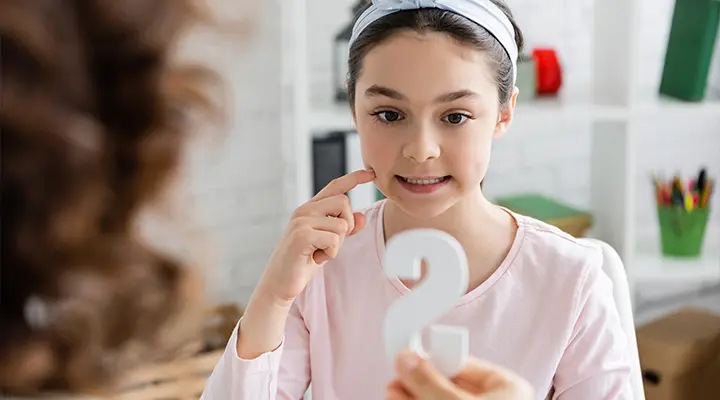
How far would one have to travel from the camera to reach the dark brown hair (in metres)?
0.98

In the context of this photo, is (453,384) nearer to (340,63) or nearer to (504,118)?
(504,118)

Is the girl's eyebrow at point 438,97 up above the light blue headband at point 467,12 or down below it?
below

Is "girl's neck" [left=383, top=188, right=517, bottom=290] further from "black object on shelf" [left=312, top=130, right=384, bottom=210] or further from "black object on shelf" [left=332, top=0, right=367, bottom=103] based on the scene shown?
"black object on shelf" [left=332, top=0, right=367, bottom=103]

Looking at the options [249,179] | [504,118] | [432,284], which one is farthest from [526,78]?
[432,284]

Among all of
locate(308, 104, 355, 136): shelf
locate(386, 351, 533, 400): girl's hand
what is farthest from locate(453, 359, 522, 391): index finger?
locate(308, 104, 355, 136): shelf

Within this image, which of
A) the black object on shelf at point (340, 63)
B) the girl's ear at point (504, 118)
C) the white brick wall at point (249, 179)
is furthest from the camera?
the white brick wall at point (249, 179)

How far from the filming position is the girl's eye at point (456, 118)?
99cm

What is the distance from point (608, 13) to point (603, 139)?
293 millimetres

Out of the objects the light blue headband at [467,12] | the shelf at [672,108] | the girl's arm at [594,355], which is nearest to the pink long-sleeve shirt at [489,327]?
the girl's arm at [594,355]

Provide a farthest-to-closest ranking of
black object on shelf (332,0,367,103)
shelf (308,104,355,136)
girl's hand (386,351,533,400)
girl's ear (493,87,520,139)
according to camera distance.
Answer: black object on shelf (332,0,367,103)
shelf (308,104,355,136)
girl's ear (493,87,520,139)
girl's hand (386,351,533,400)

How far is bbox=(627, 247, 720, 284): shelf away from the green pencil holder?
2 centimetres

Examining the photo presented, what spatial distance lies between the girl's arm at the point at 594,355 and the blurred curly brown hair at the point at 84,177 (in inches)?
28.2

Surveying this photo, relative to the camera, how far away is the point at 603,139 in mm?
2088

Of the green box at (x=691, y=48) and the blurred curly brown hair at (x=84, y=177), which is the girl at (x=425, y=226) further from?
the green box at (x=691, y=48)
